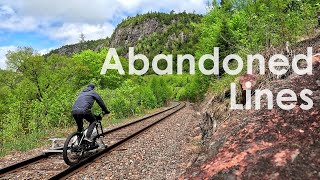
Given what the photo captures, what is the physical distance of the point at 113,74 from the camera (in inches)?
2170

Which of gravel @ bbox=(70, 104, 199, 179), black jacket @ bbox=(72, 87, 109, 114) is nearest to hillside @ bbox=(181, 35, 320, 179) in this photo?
gravel @ bbox=(70, 104, 199, 179)

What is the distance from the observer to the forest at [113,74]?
999 cm

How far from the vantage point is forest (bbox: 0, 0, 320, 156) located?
999 cm

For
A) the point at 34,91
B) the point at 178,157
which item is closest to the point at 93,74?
the point at 34,91

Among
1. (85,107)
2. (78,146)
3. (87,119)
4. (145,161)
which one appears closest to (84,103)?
(85,107)

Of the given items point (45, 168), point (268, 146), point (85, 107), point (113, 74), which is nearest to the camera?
point (268, 146)

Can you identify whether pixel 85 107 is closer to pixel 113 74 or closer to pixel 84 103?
pixel 84 103

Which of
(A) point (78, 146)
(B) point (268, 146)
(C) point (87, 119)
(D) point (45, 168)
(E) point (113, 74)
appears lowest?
(D) point (45, 168)

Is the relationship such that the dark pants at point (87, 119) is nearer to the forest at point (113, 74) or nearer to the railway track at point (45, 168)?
the railway track at point (45, 168)

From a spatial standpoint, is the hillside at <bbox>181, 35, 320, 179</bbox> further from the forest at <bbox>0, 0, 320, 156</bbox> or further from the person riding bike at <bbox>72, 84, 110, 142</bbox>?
the person riding bike at <bbox>72, 84, 110, 142</bbox>

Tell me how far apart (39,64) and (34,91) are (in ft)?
11.2

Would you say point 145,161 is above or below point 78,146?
below

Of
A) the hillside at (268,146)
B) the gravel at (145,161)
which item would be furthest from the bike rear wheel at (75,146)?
the hillside at (268,146)

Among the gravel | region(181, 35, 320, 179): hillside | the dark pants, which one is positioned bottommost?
the gravel
